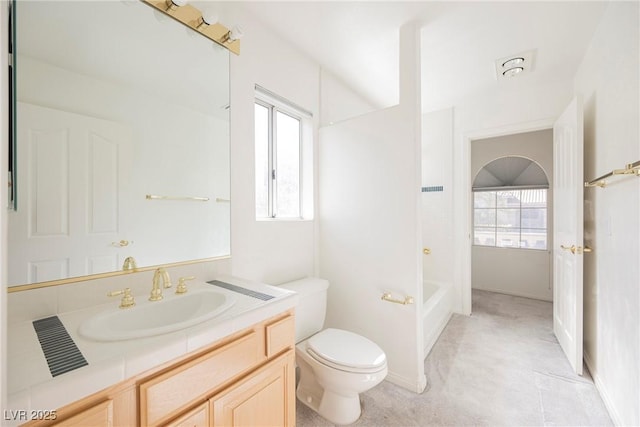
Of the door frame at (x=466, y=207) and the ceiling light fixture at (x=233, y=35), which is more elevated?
the ceiling light fixture at (x=233, y=35)

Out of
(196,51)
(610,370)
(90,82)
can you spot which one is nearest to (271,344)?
(90,82)

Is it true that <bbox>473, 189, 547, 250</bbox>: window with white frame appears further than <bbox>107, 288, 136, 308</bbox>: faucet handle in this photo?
Yes

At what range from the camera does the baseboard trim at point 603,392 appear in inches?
58.2

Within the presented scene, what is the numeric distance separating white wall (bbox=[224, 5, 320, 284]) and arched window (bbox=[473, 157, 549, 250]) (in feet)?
11.7

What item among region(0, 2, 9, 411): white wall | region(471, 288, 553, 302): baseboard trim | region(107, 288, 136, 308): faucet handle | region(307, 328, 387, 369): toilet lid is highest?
region(0, 2, 9, 411): white wall

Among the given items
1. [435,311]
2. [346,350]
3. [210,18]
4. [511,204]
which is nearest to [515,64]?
[435,311]

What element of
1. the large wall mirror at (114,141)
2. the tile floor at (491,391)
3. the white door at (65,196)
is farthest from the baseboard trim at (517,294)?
the white door at (65,196)

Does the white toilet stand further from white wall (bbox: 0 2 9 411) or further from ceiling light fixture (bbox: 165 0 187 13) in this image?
ceiling light fixture (bbox: 165 0 187 13)

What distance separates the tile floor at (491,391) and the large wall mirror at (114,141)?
1375 millimetres

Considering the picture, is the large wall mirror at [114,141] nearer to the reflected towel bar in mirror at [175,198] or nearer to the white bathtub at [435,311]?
the reflected towel bar in mirror at [175,198]

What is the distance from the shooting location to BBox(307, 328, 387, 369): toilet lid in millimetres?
1431

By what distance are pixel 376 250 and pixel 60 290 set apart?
170 cm

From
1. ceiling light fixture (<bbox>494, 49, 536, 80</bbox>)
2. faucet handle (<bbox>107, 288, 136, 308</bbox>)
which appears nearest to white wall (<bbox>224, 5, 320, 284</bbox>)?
faucet handle (<bbox>107, 288, 136, 308</bbox>)

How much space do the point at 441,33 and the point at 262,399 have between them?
2.47 metres
